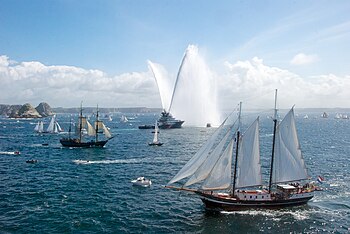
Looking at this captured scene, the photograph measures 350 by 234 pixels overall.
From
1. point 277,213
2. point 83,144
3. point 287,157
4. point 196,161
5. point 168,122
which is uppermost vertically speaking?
point 168,122

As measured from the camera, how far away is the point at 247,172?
4953 cm

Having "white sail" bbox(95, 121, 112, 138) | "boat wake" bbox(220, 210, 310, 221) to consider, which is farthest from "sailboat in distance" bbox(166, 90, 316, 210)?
"white sail" bbox(95, 121, 112, 138)

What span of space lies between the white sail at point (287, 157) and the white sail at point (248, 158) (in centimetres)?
437

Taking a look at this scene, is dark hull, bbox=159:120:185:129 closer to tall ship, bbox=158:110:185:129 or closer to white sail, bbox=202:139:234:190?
tall ship, bbox=158:110:185:129

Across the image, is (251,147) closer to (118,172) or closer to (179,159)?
(118,172)

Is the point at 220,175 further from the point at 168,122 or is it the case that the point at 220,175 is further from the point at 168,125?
the point at 168,122

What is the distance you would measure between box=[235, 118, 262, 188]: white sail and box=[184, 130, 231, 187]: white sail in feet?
14.4

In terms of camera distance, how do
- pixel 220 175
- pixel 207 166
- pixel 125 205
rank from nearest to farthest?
pixel 207 166 → pixel 220 175 → pixel 125 205

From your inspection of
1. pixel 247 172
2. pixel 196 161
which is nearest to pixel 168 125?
pixel 247 172

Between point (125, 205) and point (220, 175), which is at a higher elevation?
point (220, 175)

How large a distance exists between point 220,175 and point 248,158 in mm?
5678

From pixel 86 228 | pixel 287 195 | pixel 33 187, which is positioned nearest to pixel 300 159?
pixel 287 195

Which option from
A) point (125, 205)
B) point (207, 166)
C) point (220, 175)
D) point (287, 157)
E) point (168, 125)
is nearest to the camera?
point (207, 166)

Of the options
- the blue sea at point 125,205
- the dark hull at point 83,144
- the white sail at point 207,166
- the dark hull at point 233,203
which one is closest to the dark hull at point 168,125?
the dark hull at point 83,144
